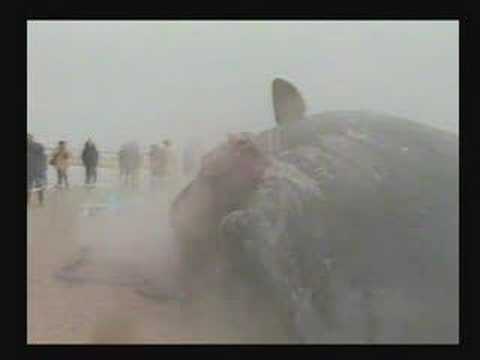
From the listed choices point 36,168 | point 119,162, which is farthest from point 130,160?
point 36,168

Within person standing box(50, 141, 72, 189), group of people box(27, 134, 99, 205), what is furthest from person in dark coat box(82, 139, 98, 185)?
person standing box(50, 141, 72, 189)

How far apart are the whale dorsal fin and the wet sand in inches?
40.0

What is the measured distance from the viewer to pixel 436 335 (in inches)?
178

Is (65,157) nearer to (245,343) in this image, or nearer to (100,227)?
(100,227)

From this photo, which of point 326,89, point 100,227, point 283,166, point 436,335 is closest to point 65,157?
point 100,227

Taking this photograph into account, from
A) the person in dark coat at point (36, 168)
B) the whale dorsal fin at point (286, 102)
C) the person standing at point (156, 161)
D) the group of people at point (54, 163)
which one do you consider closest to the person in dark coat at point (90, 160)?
the group of people at point (54, 163)

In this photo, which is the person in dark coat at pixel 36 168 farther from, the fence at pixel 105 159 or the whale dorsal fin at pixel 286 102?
the whale dorsal fin at pixel 286 102

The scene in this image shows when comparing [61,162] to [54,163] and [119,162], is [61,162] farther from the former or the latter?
[119,162]

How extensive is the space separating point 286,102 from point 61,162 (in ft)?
5.35

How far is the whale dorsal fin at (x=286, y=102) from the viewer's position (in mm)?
4744

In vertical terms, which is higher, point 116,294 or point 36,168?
point 36,168

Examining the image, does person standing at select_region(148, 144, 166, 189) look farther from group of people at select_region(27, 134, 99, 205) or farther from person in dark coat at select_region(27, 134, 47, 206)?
person in dark coat at select_region(27, 134, 47, 206)

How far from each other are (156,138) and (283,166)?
2.96 ft

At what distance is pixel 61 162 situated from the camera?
4.79m
